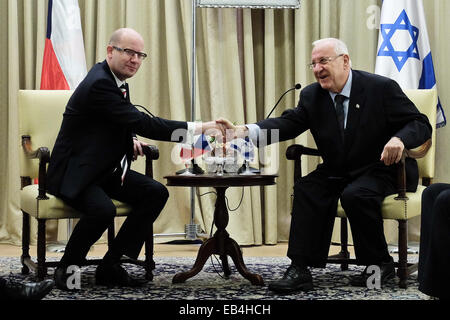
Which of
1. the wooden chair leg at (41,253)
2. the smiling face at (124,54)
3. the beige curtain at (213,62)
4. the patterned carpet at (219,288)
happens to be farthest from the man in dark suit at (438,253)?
the beige curtain at (213,62)

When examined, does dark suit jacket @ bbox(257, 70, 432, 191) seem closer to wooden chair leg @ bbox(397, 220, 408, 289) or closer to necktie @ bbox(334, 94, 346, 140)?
necktie @ bbox(334, 94, 346, 140)

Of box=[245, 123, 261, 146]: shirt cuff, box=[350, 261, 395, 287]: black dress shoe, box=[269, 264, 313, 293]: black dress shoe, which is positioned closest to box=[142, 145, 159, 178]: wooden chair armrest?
box=[245, 123, 261, 146]: shirt cuff

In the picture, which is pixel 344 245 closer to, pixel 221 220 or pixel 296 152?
pixel 296 152

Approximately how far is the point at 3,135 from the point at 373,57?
9.28 feet

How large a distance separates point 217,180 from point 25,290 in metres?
1.04

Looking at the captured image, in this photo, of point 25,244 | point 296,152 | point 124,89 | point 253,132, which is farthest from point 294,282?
point 25,244

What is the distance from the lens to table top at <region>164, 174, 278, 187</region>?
3.37m

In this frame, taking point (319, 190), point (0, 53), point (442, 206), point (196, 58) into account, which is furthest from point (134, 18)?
point (442, 206)

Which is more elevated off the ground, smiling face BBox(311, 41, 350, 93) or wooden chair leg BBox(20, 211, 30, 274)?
smiling face BBox(311, 41, 350, 93)

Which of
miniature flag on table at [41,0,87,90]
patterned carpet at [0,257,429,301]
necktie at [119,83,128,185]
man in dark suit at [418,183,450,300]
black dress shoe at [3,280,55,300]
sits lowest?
patterned carpet at [0,257,429,301]

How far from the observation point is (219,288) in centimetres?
341

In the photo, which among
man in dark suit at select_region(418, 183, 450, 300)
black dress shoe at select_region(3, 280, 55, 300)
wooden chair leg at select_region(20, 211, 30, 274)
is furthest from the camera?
wooden chair leg at select_region(20, 211, 30, 274)

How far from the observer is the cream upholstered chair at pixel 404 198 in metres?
3.43

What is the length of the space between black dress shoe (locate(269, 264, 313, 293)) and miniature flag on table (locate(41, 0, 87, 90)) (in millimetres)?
2257
